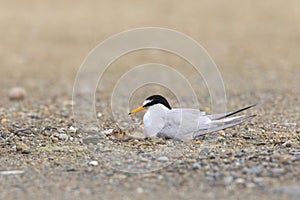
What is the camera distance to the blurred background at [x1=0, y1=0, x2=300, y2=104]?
13.1m

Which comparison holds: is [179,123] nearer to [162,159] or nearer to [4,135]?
[162,159]

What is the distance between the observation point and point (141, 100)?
10.3 meters

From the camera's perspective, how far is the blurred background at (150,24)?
1309 centimetres

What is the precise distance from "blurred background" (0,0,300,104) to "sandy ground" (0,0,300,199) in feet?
0.12

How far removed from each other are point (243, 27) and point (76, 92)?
9.29 meters

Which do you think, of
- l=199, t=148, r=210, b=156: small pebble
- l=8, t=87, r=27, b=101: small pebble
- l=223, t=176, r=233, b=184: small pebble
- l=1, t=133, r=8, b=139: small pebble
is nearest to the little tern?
A: l=199, t=148, r=210, b=156: small pebble

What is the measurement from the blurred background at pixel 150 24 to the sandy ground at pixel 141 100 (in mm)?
37

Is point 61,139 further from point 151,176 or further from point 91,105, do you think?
point 91,105

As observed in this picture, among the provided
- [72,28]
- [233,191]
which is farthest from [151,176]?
[72,28]

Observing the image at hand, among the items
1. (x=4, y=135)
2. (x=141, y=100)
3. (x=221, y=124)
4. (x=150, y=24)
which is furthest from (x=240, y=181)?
(x=150, y=24)

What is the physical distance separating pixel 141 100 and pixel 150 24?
862cm

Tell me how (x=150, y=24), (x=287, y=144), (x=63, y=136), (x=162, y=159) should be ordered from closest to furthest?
(x=162, y=159), (x=287, y=144), (x=63, y=136), (x=150, y=24)

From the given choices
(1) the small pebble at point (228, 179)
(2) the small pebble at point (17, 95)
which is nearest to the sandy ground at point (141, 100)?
(1) the small pebble at point (228, 179)

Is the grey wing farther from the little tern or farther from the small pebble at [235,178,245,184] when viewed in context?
the small pebble at [235,178,245,184]
